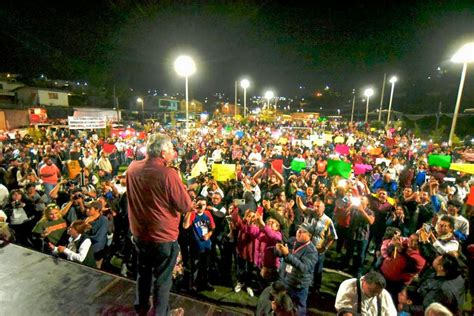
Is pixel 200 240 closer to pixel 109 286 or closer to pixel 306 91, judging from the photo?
pixel 109 286

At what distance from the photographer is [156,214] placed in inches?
102

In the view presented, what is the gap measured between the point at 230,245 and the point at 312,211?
190cm

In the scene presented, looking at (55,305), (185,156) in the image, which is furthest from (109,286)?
(185,156)

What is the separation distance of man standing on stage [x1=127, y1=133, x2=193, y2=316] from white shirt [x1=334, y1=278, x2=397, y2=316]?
219 cm

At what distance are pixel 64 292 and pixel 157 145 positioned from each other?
226cm

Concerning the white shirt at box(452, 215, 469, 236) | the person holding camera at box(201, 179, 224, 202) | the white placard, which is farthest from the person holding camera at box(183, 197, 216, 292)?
the white placard

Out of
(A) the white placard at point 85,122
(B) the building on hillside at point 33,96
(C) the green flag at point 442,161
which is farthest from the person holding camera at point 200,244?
(B) the building on hillside at point 33,96

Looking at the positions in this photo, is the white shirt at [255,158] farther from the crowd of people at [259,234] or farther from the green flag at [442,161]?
the green flag at [442,161]

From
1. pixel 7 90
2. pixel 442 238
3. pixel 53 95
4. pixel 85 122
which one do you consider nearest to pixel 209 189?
pixel 442 238

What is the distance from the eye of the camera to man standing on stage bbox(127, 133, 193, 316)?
2.55 meters

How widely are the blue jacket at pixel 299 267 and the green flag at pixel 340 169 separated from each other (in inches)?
204

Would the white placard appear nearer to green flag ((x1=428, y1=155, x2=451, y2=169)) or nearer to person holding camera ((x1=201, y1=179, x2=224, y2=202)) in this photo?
person holding camera ((x1=201, y1=179, x2=224, y2=202))

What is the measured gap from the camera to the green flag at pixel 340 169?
348 inches

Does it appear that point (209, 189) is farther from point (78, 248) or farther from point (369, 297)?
point (369, 297)
